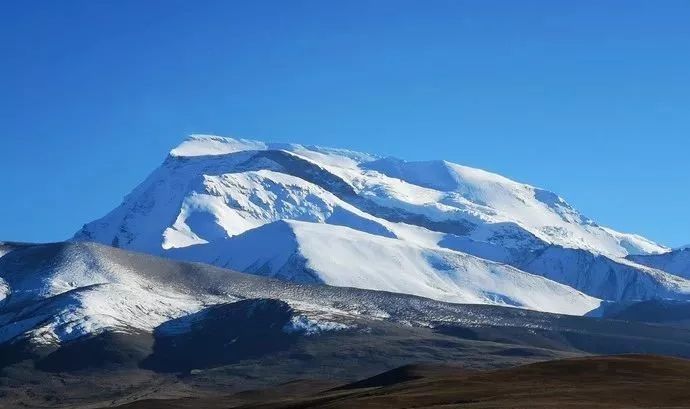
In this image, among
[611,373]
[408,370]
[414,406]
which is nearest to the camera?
[414,406]

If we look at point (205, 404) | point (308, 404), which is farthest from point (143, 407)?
point (308, 404)

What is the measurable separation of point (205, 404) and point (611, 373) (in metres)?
88.5

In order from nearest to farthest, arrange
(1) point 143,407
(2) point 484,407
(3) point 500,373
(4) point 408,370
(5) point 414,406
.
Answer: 1. (2) point 484,407
2. (5) point 414,406
3. (3) point 500,373
4. (4) point 408,370
5. (1) point 143,407

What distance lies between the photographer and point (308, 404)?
106625mm

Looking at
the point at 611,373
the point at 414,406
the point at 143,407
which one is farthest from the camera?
the point at 143,407

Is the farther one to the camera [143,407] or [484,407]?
[143,407]

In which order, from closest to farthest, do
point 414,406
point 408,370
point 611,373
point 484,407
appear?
point 484,407
point 414,406
point 611,373
point 408,370

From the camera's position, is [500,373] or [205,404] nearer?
[500,373]

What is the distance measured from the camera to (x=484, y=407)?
7962 centimetres

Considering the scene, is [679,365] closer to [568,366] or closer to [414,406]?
[568,366]

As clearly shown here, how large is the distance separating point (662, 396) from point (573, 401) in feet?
A: 18.3

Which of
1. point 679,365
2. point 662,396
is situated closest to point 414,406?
point 662,396

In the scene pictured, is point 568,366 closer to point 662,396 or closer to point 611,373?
point 611,373

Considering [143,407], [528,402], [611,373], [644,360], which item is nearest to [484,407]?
[528,402]
